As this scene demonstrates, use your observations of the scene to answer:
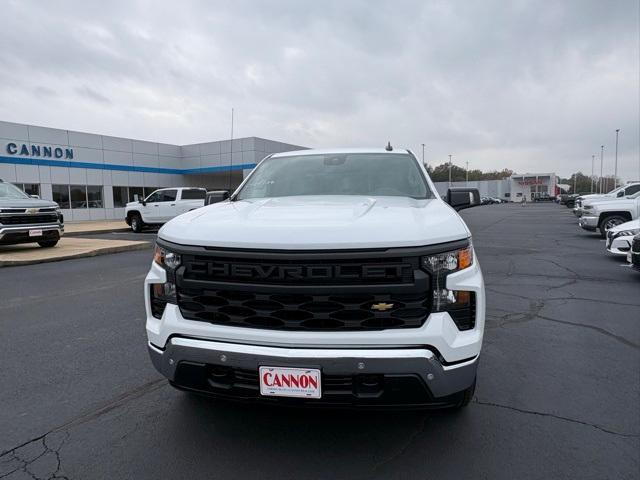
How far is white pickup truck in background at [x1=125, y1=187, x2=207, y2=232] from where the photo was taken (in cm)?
1919

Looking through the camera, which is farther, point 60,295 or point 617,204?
point 617,204

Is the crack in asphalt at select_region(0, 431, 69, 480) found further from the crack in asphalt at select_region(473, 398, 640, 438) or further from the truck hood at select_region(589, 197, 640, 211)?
the truck hood at select_region(589, 197, 640, 211)

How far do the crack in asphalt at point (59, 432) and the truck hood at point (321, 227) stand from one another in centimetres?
135

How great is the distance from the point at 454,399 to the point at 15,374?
349 cm

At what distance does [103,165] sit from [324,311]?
28767 millimetres

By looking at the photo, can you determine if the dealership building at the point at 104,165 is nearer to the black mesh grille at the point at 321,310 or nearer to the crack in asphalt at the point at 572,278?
the crack in asphalt at the point at 572,278

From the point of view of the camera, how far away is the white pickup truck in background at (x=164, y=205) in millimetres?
19188

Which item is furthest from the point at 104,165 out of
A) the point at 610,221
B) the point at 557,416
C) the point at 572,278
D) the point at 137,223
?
the point at 557,416

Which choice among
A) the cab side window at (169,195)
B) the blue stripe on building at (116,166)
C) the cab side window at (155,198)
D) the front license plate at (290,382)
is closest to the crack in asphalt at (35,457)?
the front license plate at (290,382)

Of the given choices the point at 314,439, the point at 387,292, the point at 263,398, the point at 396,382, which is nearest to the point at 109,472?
the point at 263,398

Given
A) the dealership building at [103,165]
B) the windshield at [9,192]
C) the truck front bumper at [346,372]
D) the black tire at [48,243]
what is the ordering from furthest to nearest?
the dealership building at [103,165]
the black tire at [48,243]
the windshield at [9,192]
the truck front bumper at [346,372]

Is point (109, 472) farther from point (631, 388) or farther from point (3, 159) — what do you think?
point (3, 159)

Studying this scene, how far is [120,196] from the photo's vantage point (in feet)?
94.4

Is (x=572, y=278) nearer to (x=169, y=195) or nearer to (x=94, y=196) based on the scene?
(x=169, y=195)
